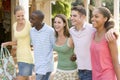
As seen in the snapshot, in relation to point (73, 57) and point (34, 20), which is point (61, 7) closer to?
point (34, 20)

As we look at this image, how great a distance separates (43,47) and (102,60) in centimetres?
131

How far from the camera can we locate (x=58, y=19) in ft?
14.4

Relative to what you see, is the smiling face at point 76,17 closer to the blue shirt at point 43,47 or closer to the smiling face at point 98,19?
the smiling face at point 98,19

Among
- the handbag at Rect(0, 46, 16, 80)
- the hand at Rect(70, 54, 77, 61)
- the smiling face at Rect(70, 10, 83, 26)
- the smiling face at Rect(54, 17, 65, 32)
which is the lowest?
the handbag at Rect(0, 46, 16, 80)

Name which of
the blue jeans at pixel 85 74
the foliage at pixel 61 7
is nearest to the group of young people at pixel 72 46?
the blue jeans at pixel 85 74

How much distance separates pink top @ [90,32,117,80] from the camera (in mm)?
3570

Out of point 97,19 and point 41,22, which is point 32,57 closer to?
point 41,22

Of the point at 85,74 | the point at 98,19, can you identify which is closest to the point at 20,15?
the point at 85,74

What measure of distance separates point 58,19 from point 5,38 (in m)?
9.01

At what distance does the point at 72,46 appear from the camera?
13.9ft

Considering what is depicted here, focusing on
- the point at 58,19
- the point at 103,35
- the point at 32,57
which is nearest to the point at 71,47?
the point at 58,19

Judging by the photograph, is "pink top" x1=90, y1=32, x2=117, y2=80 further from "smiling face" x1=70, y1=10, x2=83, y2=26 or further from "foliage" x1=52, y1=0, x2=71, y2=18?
"foliage" x1=52, y1=0, x2=71, y2=18

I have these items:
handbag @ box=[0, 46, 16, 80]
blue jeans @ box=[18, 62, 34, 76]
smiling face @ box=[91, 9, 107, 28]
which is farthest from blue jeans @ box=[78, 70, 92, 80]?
handbag @ box=[0, 46, 16, 80]

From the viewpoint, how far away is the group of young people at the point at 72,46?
11.8ft
